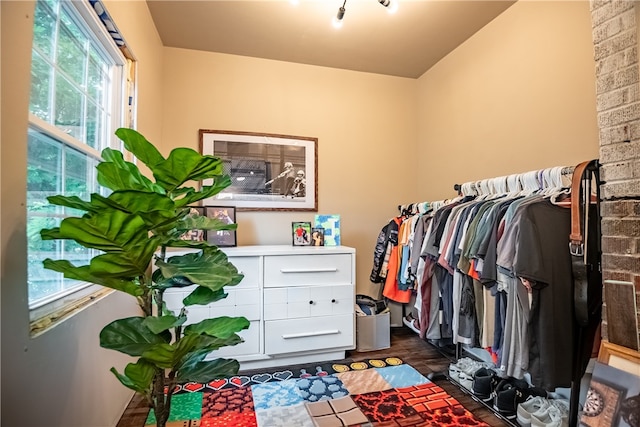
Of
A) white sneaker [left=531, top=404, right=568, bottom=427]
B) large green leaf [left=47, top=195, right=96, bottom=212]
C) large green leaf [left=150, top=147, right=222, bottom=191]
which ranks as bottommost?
white sneaker [left=531, top=404, right=568, bottom=427]

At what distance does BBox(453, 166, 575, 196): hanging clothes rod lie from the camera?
156 centimetres

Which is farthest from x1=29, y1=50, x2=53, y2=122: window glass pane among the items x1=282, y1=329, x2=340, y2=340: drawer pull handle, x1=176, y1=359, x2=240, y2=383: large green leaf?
x1=282, y1=329, x2=340, y2=340: drawer pull handle

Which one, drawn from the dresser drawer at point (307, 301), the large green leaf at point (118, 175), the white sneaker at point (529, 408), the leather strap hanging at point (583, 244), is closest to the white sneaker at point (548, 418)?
the white sneaker at point (529, 408)

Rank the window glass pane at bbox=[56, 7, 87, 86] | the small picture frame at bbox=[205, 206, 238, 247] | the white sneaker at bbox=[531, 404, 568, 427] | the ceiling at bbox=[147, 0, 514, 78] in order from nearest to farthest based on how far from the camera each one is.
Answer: the window glass pane at bbox=[56, 7, 87, 86], the white sneaker at bbox=[531, 404, 568, 427], the ceiling at bbox=[147, 0, 514, 78], the small picture frame at bbox=[205, 206, 238, 247]

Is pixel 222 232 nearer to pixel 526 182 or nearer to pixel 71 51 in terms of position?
pixel 71 51

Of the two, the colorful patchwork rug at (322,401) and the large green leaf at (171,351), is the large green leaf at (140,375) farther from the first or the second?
the colorful patchwork rug at (322,401)

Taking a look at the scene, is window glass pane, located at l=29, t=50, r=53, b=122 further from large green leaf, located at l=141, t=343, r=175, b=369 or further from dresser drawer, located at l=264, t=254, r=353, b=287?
dresser drawer, located at l=264, t=254, r=353, b=287

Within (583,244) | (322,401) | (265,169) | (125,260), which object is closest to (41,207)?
(125,260)

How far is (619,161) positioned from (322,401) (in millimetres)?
1886

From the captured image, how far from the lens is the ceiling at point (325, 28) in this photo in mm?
2148

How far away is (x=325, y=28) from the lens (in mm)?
2393

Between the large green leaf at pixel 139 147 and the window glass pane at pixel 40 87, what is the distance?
34 centimetres

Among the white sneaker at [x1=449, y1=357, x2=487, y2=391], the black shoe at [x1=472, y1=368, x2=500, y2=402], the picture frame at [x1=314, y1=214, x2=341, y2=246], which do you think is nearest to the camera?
the black shoe at [x1=472, y1=368, x2=500, y2=402]

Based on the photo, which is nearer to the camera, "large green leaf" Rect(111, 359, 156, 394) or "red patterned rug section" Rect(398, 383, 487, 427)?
"large green leaf" Rect(111, 359, 156, 394)
